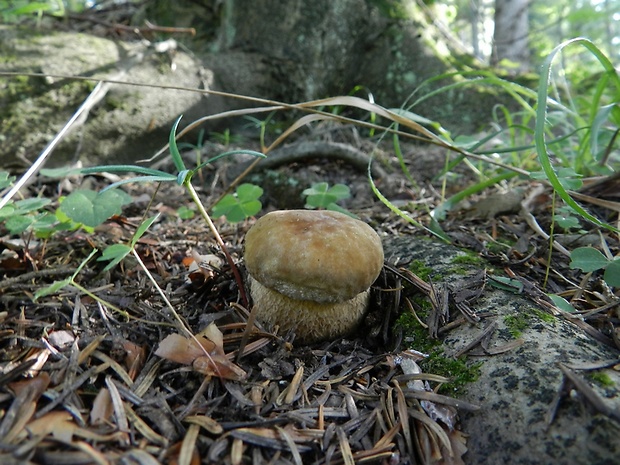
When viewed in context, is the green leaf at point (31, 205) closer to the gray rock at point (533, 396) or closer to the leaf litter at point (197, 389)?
the leaf litter at point (197, 389)

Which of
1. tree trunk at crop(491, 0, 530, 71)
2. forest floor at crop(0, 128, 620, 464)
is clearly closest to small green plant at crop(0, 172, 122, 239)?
forest floor at crop(0, 128, 620, 464)

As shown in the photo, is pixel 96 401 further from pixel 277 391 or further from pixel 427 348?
pixel 427 348

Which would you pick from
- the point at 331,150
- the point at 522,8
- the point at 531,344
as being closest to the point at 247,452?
the point at 531,344

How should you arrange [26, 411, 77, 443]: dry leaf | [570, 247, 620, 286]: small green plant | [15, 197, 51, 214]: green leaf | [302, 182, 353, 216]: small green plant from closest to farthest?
1. [26, 411, 77, 443]: dry leaf
2. [570, 247, 620, 286]: small green plant
3. [15, 197, 51, 214]: green leaf
4. [302, 182, 353, 216]: small green plant

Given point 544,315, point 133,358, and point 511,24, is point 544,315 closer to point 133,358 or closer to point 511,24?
point 133,358

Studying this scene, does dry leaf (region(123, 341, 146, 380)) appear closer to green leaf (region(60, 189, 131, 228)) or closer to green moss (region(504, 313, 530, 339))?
green leaf (region(60, 189, 131, 228))

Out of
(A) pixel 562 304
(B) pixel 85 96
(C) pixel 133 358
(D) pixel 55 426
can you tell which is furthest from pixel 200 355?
(B) pixel 85 96
